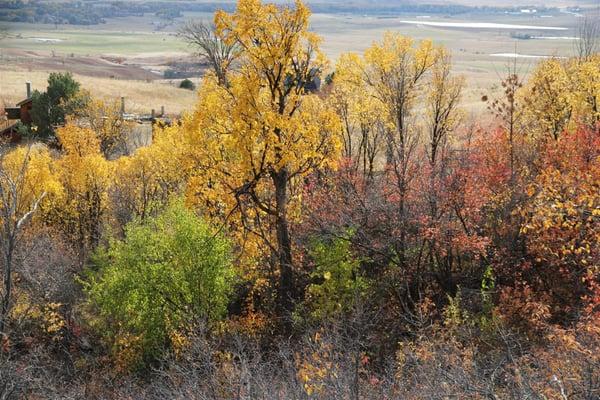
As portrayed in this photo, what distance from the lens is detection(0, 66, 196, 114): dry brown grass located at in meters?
86.4

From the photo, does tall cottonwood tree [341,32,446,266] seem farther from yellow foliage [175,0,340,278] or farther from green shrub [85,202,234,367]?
green shrub [85,202,234,367]

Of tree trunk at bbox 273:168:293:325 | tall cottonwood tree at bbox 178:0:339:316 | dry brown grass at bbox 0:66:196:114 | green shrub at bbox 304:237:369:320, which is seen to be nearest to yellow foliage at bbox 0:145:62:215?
tall cottonwood tree at bbox 178:0:339:316

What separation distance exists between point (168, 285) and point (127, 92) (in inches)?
3054

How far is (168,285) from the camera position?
81.6 feet

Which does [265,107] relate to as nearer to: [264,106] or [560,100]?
[264,106]

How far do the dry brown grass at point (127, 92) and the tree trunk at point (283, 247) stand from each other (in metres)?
62.4

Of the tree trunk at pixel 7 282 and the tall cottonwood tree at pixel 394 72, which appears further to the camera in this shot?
the tall cottonwood tree at pixel 394 72

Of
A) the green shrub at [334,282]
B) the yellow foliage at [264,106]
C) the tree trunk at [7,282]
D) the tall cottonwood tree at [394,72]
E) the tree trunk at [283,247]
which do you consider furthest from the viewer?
the tall cottonwood tree at [394,72]

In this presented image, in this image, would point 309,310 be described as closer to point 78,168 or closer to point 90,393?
point 90,393

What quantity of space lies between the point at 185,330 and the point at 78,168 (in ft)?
55.8

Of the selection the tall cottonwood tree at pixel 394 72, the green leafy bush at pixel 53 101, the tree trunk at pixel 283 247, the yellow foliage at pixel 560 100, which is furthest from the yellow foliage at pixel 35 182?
the yellow foliage at pixel 560 100

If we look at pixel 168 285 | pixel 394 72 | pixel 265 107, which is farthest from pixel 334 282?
pixel 394 72

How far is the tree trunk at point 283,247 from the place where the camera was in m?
23.0

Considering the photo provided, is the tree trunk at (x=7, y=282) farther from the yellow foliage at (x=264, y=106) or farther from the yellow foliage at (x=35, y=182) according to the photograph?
the yellow foliage at (x=35, y=182)
